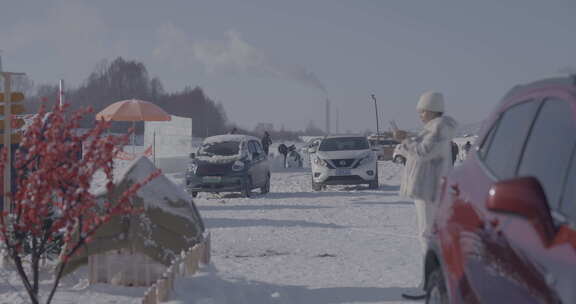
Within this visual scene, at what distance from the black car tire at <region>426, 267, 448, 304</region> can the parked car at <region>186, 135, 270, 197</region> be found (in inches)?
545

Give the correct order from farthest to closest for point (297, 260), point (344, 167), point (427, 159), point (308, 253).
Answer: point (344, 167)
point (308, 253)
point (297, 260)
point (427, 159)

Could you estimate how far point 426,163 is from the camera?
231 inches

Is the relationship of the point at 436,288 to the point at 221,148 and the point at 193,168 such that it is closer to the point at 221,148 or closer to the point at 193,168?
the point at 193,168

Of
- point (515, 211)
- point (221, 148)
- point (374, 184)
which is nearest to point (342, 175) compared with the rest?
point (374, 184)

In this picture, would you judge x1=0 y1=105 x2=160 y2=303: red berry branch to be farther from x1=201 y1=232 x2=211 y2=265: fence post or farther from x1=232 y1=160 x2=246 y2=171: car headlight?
x1=232 y1=160 x2=246 y2=171: car headlight

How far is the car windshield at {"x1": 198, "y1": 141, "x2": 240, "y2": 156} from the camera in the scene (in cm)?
1873

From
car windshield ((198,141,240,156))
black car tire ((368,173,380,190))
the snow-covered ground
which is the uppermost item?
car windshield ((198,141,240,156))

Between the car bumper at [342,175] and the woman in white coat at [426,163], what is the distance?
44.8 ft

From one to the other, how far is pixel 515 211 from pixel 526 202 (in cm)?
7

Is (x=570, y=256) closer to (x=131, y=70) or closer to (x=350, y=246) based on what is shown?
(x=350, y=246)

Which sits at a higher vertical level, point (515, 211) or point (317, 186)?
point (515, 211)

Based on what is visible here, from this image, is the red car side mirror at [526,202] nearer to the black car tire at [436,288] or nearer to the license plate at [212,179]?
the black car tire at [436,288]

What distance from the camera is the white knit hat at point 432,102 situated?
6.04 metres

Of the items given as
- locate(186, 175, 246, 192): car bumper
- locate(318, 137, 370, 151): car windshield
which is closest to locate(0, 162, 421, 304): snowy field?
locate(186, 175, 246, 192): car bumper
